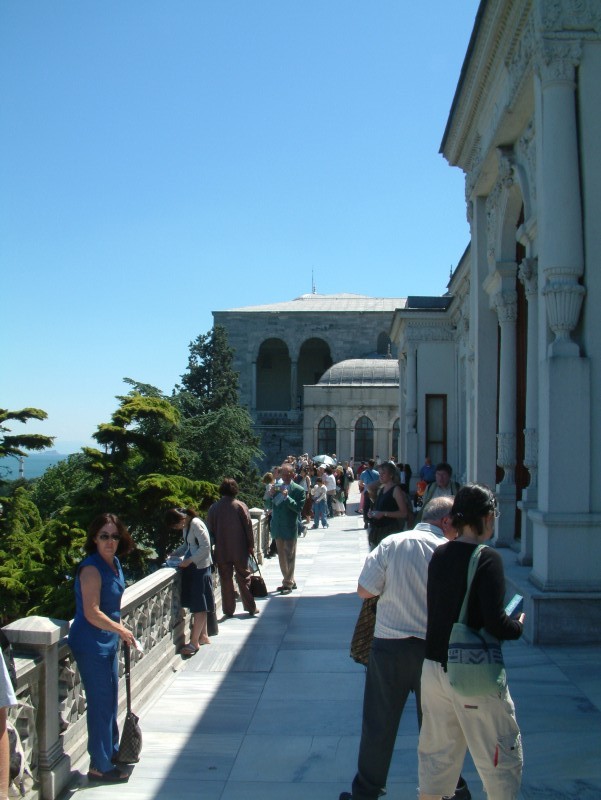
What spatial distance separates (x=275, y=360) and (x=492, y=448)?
58135 millimetres

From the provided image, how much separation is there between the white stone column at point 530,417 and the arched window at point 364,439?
3509 centimetres

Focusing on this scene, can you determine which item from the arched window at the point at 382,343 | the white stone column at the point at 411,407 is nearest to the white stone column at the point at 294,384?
the arched window at the point at 382,343

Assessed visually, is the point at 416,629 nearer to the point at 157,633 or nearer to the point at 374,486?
the point at 157,633

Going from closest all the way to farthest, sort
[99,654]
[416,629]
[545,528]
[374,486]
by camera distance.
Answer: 1. [416,629]
2. [99,654]
3. [545,528]
4. [374,486]

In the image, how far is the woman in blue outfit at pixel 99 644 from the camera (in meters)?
5.27

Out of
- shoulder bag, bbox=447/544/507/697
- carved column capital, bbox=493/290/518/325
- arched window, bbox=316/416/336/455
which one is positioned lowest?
shoulder bag, bbox=447/544/507/697

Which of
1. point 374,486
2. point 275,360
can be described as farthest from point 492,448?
point 275,360

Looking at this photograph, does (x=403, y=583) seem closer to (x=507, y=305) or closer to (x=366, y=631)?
(x=366, y=631)

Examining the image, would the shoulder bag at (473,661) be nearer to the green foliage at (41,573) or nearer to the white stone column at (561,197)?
the white stone column at (561,197)

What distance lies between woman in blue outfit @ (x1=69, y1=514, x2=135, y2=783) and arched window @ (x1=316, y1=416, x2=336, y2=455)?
135 feet

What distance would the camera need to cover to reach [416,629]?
4594 millimetres

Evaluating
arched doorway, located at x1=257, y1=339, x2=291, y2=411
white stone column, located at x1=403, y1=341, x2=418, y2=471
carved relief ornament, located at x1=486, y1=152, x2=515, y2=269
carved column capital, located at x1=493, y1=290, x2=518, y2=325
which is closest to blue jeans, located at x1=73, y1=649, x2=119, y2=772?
carved relief ornament, located at x1=486, y1=152, x2=515, y2=269

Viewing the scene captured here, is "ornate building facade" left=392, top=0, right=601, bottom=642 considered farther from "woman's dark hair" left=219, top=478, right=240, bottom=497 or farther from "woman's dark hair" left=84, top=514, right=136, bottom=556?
"woman's dark hair" left=84, top=514, right=136, bottom=556

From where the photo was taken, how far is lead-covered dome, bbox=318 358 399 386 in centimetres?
4792
